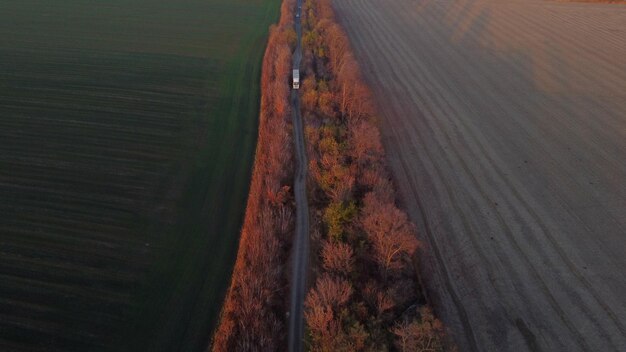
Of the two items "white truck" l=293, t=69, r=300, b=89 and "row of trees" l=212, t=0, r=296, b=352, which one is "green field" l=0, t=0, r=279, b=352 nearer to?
"row of trees" l=212, t=0, r=296, b=352

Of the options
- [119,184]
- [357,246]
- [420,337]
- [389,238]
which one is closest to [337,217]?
[357,246]

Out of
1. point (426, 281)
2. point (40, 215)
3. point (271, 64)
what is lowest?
point (426, 281)

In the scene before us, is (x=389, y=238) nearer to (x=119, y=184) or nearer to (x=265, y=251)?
(x=265, y=251)

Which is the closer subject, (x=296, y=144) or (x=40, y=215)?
(x=40, y=215)

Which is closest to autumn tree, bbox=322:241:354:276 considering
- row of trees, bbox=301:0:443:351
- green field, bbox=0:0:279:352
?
row of trees, bbox=301:0:443:351

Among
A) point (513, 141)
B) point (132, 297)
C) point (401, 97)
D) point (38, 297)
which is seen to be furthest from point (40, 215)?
point (513, 141)

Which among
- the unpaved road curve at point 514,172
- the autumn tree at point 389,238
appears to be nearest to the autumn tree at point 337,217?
the autumn tree at point 389,238

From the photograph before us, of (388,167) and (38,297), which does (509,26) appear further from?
(38,297)

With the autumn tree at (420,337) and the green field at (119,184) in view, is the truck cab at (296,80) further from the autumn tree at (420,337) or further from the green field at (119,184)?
the autumn tree at (420,337)
